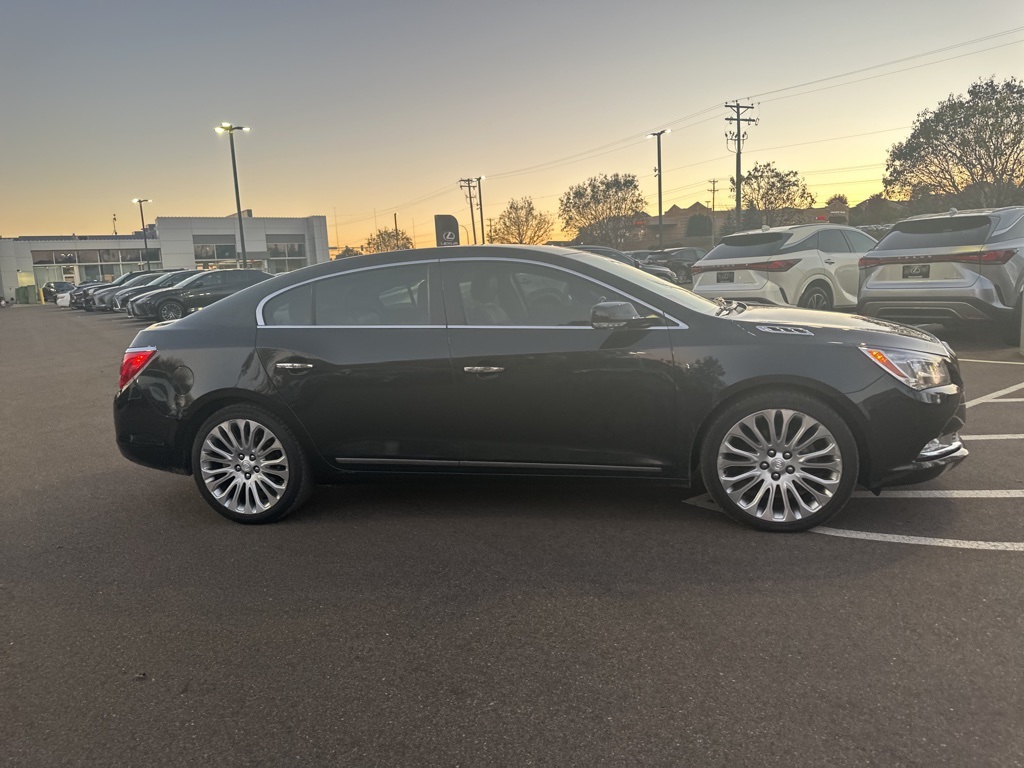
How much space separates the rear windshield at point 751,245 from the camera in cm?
1150

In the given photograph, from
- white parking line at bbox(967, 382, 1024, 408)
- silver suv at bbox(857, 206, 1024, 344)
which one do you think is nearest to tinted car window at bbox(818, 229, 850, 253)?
silver suv at bbox(857, 206, 1024, 344)

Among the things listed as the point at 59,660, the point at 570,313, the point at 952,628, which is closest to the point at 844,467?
the point at 952,628

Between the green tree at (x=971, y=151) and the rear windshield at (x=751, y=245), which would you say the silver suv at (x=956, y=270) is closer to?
the rear windshield at (x=751, y=245)

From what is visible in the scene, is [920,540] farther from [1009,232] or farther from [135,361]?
[1009,232]

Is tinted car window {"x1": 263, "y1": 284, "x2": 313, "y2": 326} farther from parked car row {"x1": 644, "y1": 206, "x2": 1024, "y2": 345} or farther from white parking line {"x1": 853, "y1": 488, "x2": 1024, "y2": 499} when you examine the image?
parked car row {"x1": 644, "y1": 206, "x2": 1024, "y2": 345}

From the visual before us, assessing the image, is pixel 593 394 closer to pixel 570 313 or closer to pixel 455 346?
pixel 570 313

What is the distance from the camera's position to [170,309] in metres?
23.8

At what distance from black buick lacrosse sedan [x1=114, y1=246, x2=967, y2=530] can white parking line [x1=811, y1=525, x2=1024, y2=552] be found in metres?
0.14

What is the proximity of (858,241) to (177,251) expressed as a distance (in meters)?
70.3

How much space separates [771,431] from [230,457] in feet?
10.2

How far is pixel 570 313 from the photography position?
→ 4312mm

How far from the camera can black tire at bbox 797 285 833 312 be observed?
11750 mm

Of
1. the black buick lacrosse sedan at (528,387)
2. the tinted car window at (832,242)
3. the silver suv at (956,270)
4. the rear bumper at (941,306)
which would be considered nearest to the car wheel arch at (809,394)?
the black buick lacrosse sedan at (528,387)

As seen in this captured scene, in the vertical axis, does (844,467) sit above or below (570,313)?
below
